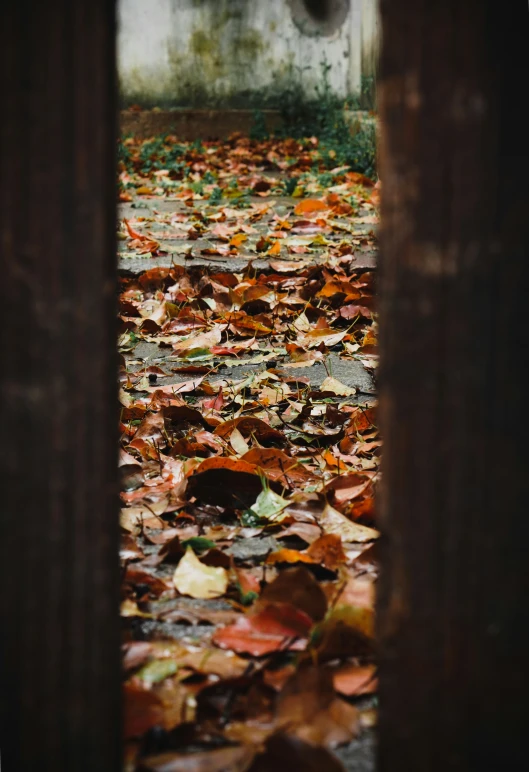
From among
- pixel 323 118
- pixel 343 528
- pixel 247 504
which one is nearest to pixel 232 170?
pixel 323 118

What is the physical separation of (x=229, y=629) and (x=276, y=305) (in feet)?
6.13

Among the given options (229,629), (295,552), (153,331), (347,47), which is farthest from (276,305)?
(347,47)

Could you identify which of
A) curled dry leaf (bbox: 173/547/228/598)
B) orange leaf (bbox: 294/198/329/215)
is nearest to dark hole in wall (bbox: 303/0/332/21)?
orange leaf (bbox: 294/198/329/215)

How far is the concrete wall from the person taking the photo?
894cm

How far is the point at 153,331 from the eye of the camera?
2.79 meters

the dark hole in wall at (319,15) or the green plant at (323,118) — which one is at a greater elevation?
the dark hole in wall at (319,15)

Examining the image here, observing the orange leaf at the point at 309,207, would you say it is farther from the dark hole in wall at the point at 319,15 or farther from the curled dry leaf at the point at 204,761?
the dark hole in wall at the point at 319,15

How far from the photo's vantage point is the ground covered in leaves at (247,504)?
2.95 feet

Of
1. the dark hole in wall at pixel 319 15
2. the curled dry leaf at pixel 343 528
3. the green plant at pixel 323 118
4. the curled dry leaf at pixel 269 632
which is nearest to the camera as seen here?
the curled dry leaf at pixel 269 632

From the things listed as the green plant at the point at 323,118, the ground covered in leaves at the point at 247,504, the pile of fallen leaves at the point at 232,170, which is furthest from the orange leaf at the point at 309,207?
the green plant at the point at 323,118
